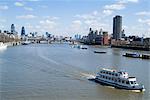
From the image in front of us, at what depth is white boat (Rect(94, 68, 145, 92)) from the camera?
1452 centimetres

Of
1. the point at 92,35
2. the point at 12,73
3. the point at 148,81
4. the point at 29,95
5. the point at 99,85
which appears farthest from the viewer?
the point at 92,35

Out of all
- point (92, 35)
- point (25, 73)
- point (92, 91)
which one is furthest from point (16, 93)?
point (92, 35)

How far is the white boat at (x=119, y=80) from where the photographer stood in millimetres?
14525

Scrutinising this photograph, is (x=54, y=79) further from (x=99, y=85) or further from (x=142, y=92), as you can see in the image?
(x=142, y=92)

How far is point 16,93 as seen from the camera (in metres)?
12.9

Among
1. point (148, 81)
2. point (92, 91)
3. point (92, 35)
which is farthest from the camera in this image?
point (92, 35)

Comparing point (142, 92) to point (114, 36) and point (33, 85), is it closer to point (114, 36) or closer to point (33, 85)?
point (33, 85)

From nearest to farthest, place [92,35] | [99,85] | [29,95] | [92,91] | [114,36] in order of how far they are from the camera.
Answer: [29,95] < [92,91] < [99,85] < [114,36] < [92,35]

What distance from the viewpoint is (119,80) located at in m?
15.3

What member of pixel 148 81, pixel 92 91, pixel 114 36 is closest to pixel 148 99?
pixel 92 91

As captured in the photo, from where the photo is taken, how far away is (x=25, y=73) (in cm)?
1814

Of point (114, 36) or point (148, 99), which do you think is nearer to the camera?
point (148, 99)

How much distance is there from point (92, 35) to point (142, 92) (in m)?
98.8

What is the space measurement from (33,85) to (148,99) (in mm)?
4752
